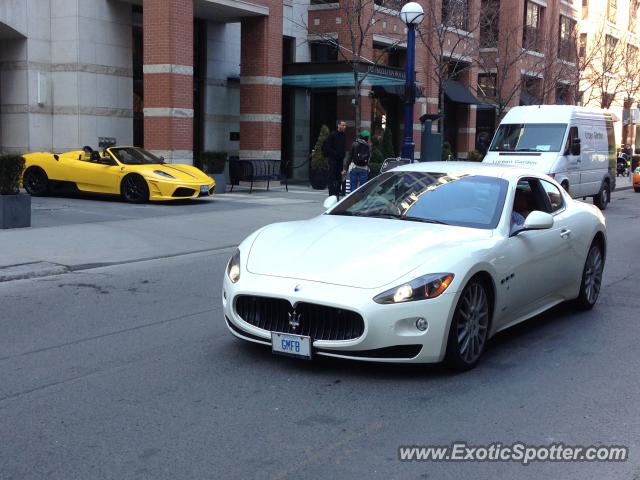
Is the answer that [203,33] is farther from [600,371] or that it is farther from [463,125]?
[600,371]

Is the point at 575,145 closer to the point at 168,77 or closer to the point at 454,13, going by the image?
the point at 168,77

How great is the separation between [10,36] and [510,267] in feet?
63.4

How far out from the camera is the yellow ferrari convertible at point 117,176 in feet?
57.2

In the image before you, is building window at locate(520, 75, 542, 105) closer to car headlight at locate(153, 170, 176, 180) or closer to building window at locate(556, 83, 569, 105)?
building window at locate(556, 83, 569, 105)

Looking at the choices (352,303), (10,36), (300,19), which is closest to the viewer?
(352,303)

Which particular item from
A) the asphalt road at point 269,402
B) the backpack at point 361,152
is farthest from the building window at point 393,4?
the asphalt road at point 269,402

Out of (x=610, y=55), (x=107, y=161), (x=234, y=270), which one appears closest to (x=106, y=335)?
(x=234, y=270)

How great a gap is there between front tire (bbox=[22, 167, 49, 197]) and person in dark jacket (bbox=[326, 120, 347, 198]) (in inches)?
272

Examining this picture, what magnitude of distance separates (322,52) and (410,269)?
2555cm

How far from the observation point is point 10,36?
21.5 m

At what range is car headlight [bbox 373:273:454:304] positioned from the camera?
207 inches

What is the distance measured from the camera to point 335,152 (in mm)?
19438

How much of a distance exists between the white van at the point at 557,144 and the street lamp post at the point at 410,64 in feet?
7.39

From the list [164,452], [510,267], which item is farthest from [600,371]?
Answer: [164,452]
